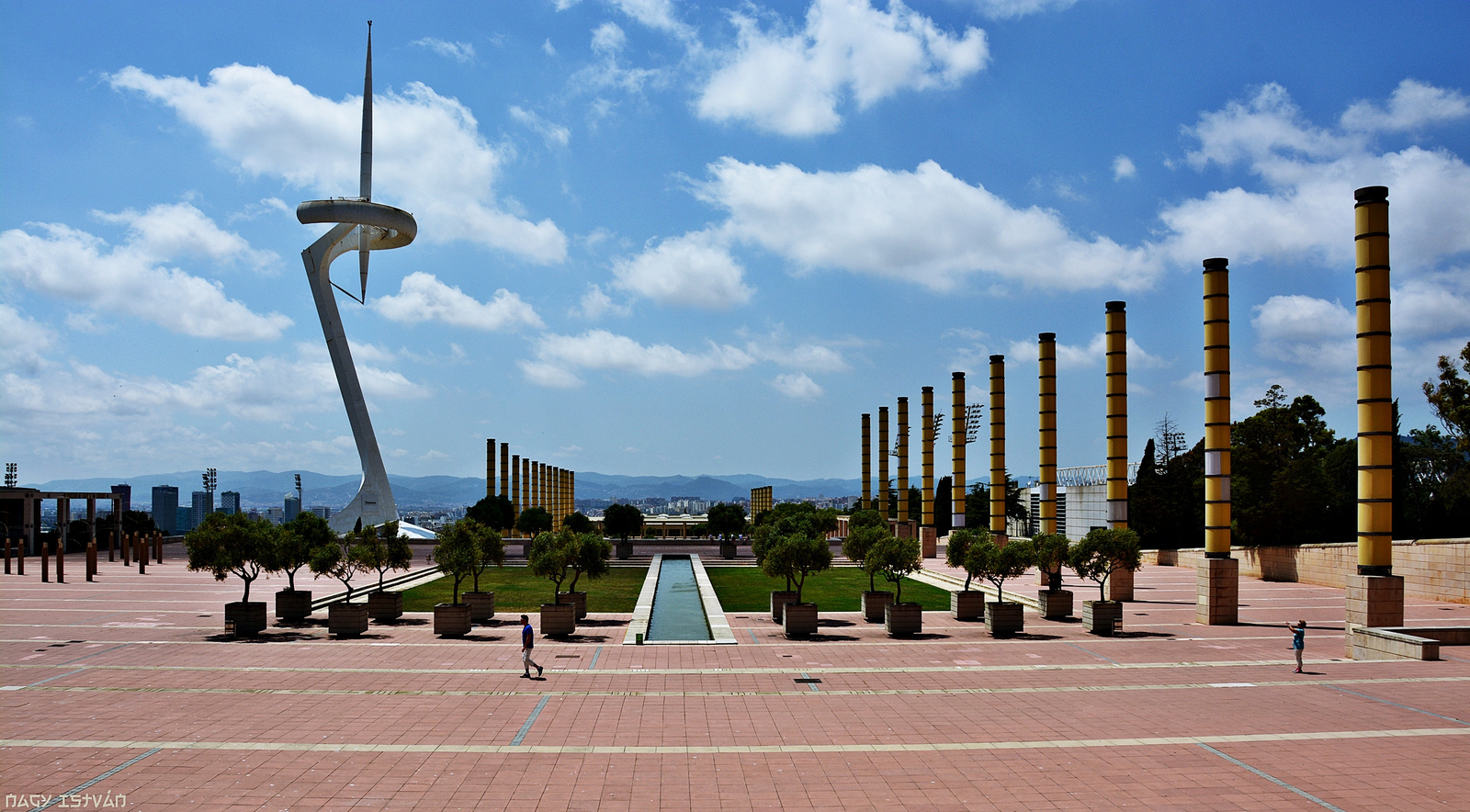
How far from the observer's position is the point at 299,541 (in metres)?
25.5

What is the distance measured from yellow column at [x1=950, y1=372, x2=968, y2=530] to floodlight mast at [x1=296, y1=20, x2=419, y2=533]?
34386 millimetres

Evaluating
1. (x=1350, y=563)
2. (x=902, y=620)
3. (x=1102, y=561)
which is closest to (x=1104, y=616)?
(x=1102, y=561)

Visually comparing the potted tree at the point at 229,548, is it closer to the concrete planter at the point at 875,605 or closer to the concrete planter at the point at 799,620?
the concrete planter at the point at 799,620

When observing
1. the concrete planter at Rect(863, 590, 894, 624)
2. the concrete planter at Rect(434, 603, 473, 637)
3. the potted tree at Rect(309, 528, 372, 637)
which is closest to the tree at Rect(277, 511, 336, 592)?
the potted tree at Rect(309, 528, 372, 637)

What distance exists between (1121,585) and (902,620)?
466 inches

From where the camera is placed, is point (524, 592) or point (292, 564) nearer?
point (292, 564)

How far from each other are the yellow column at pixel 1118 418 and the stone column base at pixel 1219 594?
8.18 m

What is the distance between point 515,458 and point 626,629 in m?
73.0

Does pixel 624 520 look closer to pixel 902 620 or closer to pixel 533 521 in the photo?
pixel 533 521

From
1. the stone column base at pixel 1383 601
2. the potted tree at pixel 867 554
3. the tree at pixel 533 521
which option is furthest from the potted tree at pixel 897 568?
the tree at pixel 533 521

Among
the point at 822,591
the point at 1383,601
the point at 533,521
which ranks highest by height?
the point at 1383,601

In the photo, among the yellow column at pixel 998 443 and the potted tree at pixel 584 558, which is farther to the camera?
the yellow column at pixel 998 443

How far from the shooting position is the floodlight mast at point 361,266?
54594 mm

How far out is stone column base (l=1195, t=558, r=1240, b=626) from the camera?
25.3 meters
